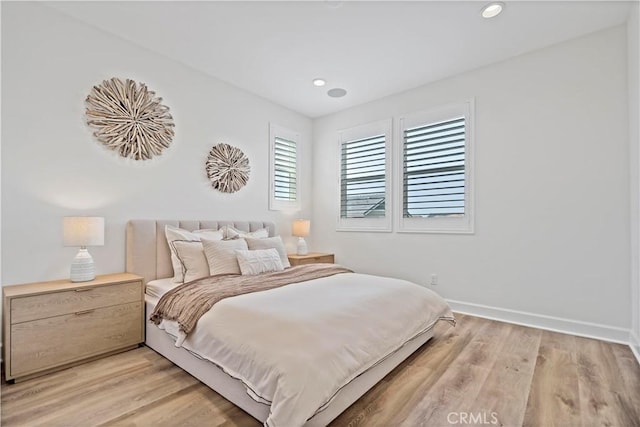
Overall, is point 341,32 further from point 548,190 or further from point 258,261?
point 548,190

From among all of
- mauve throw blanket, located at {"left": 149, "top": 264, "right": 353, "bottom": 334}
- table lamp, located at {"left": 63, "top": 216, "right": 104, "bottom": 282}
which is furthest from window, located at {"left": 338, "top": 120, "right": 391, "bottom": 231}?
table lamp, located at {"left": 63, "top": 216, "right": 104, "bottom": 282}

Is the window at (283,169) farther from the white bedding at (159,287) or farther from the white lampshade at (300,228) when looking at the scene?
the white bedding at (159,287)

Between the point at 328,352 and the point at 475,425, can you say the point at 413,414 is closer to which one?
the point at 475,425

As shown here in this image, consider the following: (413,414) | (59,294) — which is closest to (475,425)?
(413,414)

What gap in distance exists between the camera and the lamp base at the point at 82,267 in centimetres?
249

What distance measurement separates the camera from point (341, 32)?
9.58 ft

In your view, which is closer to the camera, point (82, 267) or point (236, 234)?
point (82, 267)

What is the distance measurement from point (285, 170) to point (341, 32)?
2.28 meters

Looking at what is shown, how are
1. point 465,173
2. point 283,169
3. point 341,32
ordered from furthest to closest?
point 283,169 < point 465,173 < point 341,32

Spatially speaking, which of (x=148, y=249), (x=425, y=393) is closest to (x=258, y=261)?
(x=148, y=249)

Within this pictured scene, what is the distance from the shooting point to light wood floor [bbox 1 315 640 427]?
1718 mm

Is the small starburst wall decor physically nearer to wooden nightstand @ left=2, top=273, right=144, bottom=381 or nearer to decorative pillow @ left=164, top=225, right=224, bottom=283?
decorative pillow @ left=164, top=225, right=224, bottom=283

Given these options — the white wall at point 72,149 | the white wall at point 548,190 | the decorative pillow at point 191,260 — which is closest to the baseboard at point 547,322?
the white wall at point 548,190

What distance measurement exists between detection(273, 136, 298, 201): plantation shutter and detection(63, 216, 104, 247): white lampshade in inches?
95.7
